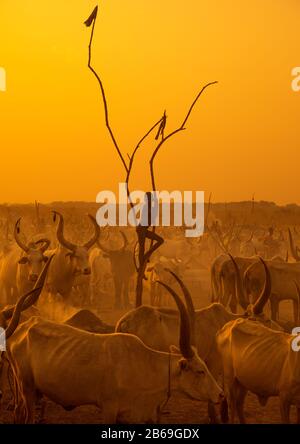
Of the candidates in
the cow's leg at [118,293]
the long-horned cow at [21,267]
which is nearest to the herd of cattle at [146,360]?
the long-horned cow at [21,267]

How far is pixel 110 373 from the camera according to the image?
592 centimetres

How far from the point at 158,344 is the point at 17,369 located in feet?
6.07

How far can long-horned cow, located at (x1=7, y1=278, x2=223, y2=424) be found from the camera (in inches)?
229

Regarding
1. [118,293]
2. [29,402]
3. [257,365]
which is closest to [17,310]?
[29,402]

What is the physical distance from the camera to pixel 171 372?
5.90m

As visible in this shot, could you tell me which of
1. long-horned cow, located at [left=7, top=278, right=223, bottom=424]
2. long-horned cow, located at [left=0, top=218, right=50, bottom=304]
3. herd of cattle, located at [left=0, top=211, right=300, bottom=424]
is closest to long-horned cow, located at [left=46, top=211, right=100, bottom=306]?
long-horned cow, located at [left=0, top=218, right=50, bottom=304]

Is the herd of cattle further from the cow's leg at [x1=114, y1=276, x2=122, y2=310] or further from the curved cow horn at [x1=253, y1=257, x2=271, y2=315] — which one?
the cow's leg at [x1=114, y1=276, x2=122, y2=310]

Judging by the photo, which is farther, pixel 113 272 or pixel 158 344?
pixel 113 272

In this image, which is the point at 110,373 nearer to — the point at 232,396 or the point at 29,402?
the point at 29,402

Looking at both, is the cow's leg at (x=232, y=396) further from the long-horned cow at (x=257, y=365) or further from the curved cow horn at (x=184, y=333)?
the curved cow horn at (x=184, y=333)

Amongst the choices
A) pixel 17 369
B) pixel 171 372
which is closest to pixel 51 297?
pixel 17 369
